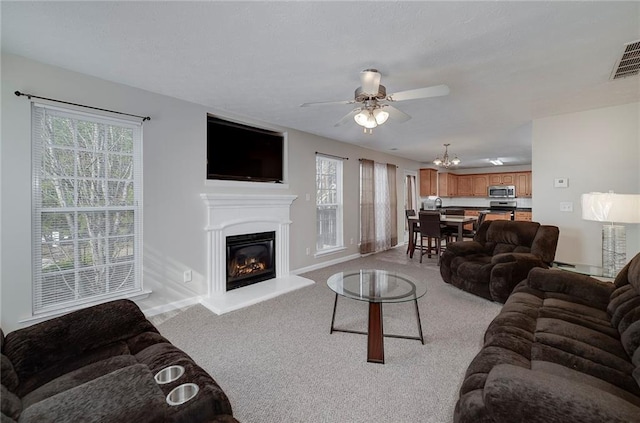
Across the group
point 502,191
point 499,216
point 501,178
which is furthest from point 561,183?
point 501,178

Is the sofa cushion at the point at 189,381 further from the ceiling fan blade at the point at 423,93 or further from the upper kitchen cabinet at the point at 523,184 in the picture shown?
the upper kitchen cabinet at the point at 523,184

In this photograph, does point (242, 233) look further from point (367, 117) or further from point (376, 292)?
point (367, 117)

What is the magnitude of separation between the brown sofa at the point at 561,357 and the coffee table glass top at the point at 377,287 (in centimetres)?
67

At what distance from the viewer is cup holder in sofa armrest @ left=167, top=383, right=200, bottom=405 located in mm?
1098

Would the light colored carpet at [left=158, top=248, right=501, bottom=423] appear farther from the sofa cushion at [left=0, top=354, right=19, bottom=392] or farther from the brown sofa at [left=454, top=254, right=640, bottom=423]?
the sofa cushion at [left=0, top=354, right=19, bottom=392]

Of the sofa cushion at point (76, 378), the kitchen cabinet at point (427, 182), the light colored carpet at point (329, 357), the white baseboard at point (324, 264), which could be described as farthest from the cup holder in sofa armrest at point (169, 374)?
the kitchen cabinet at point (427, 182)

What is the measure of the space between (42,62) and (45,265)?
5.81 feet

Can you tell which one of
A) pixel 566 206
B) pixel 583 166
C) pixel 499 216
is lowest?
pixel 499 216

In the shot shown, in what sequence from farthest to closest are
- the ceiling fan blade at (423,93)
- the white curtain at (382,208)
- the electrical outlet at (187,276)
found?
the white curtain at (382,208) < the electrical outlet at (187,276) < the ceiling fan blade at (423,93)

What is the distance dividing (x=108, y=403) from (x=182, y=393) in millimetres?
308

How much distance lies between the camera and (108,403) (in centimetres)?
89

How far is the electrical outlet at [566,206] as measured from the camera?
145 inches

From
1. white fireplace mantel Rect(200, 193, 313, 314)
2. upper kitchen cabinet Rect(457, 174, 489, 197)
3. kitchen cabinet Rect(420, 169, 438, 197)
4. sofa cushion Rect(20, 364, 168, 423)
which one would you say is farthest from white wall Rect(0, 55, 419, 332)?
upper kitchen cabinet Rect(457, 174, 489, 197)

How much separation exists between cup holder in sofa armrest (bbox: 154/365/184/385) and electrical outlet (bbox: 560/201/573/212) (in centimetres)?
480
